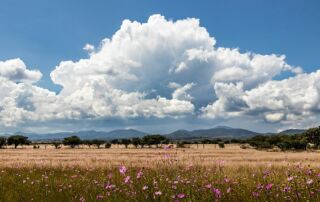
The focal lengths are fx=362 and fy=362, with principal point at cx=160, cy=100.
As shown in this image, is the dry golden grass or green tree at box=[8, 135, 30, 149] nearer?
the dry golden grass

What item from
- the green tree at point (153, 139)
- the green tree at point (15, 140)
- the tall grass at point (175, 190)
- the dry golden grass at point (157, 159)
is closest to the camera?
the tall grass at point (175, 190)

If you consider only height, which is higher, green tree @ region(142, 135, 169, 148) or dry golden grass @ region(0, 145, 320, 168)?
green tree @ region(142, 135, 169, 148)

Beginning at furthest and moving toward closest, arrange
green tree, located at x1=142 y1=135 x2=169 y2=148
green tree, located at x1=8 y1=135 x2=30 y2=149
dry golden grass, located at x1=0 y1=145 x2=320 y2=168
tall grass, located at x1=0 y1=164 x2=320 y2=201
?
green tree, located at x1=142 y1=135 x2=169 y2=148
green tree, located at x1=8 y1=135 x2=30 y2=149
dry golden grass, located at x1=0 y1=145 x2=320 y2=168
tall grass, located at x1=0 y1=164 x2=320 y2=201

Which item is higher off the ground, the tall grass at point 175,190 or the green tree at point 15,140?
the green tree at point 15,140

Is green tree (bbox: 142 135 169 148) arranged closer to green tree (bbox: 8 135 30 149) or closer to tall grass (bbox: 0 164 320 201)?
green tree (bbox: 8 135 30 149)

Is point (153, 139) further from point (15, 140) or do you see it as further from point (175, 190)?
point (175, 190)

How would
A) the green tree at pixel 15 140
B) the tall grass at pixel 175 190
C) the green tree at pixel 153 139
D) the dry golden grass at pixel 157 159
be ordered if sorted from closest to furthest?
the tall grass at pixel 175 190 → the dry golden grass at pixel 157 159 → the green tree at pixel 15 140 → the green tree at pixel 153 139

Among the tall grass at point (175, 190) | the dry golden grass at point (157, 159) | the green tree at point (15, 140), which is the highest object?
the green tree at point (15, 140)

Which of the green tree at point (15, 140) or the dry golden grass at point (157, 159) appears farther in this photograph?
the green tree at point (15, 140)

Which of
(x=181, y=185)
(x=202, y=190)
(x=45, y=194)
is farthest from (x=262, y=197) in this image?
(x=45, y=194)

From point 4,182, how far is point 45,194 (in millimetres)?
3293

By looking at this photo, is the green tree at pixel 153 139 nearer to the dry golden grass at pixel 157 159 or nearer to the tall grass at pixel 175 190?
the dry golden grass at pixel 157 159

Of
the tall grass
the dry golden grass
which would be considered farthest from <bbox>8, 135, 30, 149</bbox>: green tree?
the tall grass

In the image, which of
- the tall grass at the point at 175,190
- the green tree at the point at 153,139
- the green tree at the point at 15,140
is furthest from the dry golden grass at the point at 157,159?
the green tree at the point at 15,140
